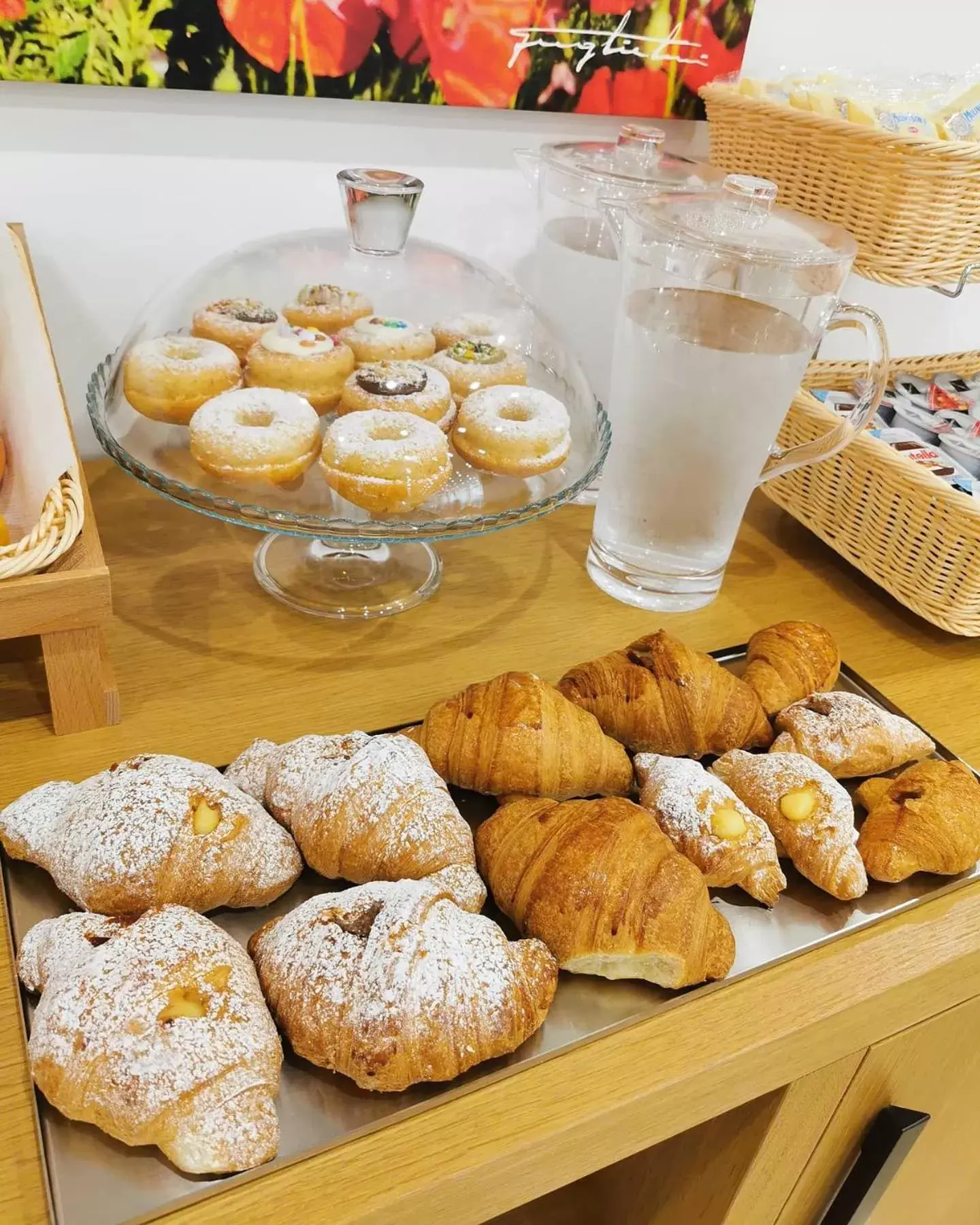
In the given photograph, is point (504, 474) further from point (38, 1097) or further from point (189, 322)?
point (38, 1097)

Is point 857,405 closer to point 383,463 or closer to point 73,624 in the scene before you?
point 383,463

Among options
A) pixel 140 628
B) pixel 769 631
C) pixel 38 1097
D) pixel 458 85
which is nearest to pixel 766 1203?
pixel 769 631

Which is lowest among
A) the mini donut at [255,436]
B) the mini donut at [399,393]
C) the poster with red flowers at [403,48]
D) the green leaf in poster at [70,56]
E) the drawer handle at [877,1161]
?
the drawer handle at [877,1161]

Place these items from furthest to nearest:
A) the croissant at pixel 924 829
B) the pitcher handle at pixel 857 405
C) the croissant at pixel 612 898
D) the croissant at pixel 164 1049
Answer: the pitcher handle at pixel 857 405, the croissant at pixel 924 829, the croissant at pixel 612 898, the croissant at pixel 164 1049

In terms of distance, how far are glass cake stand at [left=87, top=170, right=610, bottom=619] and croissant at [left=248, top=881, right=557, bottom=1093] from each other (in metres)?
0.31

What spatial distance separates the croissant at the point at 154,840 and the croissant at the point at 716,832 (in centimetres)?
23

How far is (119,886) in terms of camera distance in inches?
20.9

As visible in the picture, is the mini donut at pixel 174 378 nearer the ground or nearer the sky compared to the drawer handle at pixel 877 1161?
nearer the sky

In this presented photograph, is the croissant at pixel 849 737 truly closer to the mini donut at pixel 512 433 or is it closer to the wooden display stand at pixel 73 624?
the mini donut at pixel 512 433

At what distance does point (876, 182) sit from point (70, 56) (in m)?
Result: 0.72

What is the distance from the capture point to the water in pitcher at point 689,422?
2.81ft

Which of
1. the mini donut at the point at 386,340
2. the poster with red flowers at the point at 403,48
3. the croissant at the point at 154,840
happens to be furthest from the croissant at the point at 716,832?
the poster with red flowers at the point at 403,48

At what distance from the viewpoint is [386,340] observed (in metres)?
0.91

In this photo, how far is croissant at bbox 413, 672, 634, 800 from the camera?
25.6 inches
